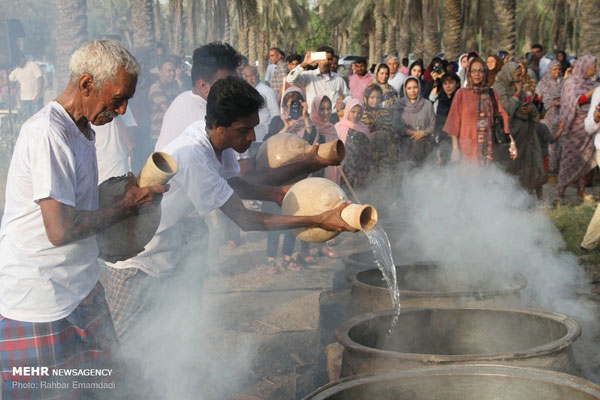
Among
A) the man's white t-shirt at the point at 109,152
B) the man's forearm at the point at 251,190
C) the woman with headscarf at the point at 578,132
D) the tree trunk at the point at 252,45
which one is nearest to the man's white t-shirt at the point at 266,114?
the man's white t-shirt at the point at 109,152

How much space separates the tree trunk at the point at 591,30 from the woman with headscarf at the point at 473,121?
262 inches

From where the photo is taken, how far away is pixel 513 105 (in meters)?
9.47

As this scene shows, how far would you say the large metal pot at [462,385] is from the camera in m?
2.61

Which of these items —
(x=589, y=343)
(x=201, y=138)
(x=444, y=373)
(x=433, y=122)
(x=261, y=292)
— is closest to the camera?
(x=444, y=373)

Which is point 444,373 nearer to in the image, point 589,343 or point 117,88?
point 117,88

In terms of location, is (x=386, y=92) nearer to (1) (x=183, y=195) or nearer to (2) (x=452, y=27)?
(1) (x=183, y=195)

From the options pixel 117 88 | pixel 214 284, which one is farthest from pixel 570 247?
pixel 117 88

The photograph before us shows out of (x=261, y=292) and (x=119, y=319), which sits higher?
(x=119, y=319)

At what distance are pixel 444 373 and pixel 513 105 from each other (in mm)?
7426

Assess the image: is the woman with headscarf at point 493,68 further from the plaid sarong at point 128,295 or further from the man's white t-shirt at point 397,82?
the plaid sarong at point 128,295

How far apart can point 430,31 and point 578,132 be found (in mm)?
11587

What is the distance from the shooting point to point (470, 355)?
286 cm

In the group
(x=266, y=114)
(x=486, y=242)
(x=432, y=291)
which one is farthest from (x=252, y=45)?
(x=432, y=291)

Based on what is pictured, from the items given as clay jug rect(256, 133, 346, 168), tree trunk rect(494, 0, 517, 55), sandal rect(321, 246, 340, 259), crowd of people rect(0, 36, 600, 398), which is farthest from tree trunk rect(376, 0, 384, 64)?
clay jug rect(256, 133, 346, 168)
